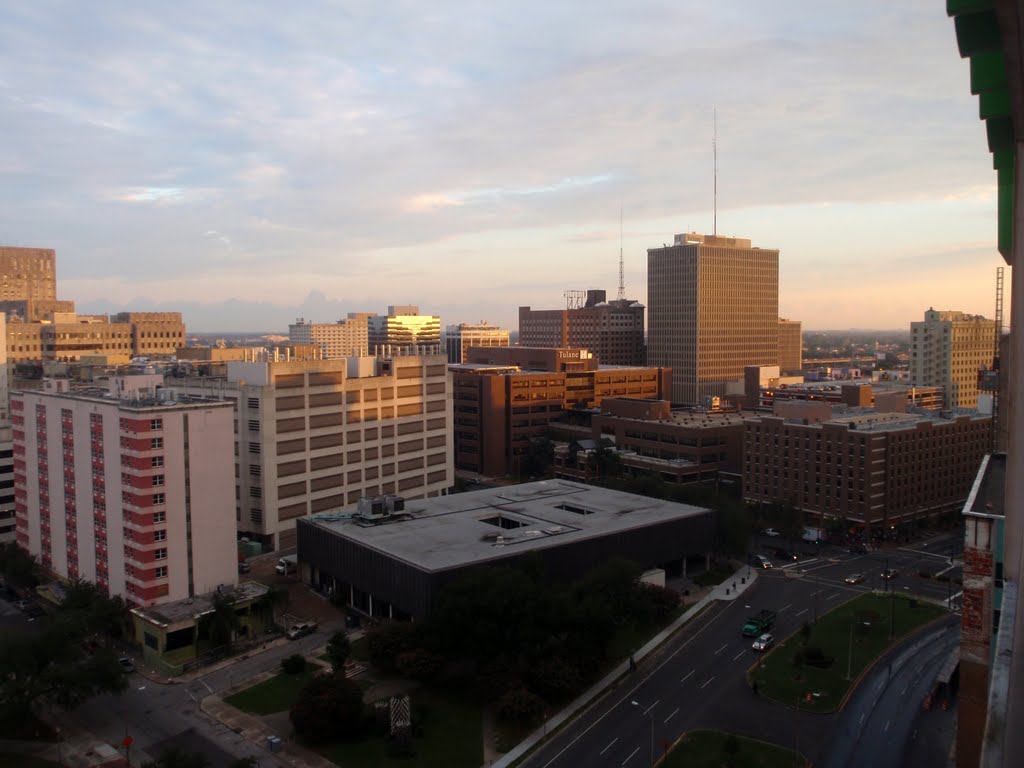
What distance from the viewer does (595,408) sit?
124562mm

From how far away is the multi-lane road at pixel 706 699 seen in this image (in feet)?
133

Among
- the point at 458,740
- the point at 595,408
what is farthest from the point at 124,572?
the point at 595,408

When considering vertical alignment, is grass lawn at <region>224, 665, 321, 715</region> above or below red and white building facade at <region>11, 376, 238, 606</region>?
below

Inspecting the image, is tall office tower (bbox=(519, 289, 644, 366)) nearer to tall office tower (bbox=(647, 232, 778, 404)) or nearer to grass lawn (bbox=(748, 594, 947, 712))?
tall office tower (bbox=(647, 232, 778, 404))

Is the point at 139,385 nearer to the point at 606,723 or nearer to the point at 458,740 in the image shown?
the point at 458,740

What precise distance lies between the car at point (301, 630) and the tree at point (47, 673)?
1258 centimetres

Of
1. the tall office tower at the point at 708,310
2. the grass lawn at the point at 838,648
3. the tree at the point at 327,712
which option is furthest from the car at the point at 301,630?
the tall office tower at the point at 708,310

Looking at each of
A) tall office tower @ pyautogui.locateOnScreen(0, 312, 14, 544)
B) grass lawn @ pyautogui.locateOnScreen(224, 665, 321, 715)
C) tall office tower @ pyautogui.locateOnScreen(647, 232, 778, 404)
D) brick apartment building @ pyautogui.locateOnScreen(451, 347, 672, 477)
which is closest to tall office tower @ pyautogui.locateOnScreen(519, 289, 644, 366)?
tall office tower @ pyautogui.locateOnScreen(647, 232, 778, 404)

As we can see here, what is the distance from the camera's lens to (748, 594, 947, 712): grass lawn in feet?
151

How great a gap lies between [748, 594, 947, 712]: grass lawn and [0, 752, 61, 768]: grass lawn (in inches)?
1424

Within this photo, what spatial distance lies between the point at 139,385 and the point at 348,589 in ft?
70.7

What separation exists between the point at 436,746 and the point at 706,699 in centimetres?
1489

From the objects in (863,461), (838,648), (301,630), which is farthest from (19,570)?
(863,461)

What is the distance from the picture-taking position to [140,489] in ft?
178
